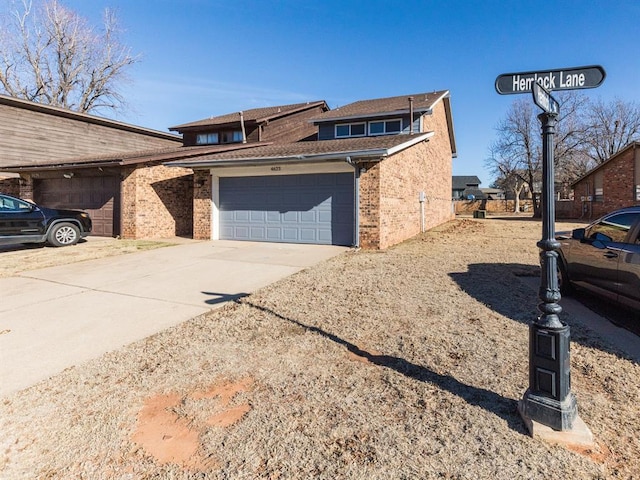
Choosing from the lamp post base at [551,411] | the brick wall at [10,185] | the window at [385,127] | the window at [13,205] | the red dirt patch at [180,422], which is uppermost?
the window at [385,127]

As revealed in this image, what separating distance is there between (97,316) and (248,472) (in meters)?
3.80

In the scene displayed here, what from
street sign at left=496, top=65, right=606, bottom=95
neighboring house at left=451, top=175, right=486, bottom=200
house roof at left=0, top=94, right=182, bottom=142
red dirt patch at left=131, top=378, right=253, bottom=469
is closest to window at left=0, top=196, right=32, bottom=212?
red dirt patch at left=131, top=378, right=253, bottom=469

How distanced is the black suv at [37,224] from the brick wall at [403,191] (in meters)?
9.10

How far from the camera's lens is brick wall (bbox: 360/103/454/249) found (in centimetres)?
1058

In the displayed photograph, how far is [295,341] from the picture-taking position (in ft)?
13.1

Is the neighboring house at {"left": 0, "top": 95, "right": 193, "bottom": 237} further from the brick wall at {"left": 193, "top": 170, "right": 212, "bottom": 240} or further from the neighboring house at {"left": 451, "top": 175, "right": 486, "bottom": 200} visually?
the neighboring house at {"left": 451, "top": 175, "right": 486, "bottom": 200}

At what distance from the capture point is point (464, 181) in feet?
226

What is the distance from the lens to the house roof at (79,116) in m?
17.6

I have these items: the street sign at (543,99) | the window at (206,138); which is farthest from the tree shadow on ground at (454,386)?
the window at (206,138)

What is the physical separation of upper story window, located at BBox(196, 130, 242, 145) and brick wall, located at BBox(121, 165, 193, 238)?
6.93m

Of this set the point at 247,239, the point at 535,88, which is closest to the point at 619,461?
the point at 535,88

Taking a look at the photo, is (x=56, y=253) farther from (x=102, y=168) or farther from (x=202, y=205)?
(x=102, y=168)

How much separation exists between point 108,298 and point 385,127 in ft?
48.7

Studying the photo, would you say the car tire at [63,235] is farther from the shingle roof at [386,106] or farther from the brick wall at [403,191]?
the shingle roof at [386,106]
